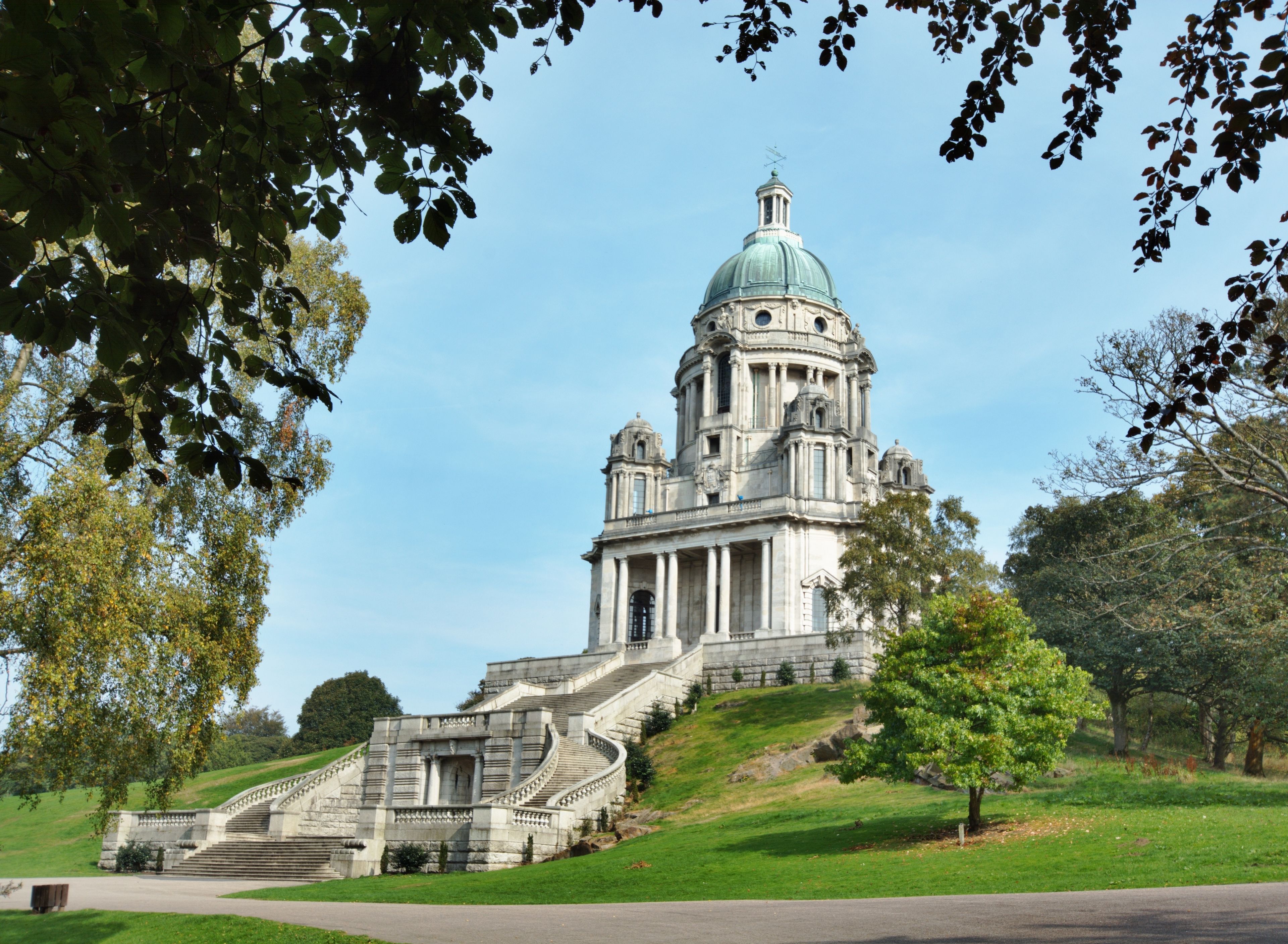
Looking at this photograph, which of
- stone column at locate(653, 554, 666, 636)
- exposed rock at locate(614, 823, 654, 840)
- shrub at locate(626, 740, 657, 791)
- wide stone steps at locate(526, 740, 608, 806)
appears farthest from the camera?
stone column at locate(653, 554, 666, 636)

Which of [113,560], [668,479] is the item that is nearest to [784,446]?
[668,479]

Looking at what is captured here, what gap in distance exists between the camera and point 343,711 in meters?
74.0

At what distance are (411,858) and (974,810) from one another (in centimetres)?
1480

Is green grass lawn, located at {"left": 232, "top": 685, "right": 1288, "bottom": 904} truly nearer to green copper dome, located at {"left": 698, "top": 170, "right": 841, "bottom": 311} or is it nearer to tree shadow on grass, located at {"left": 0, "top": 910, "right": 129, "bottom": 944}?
tree shadow on grass, located at {"left": 0, "top": 910, "right": 129, "bottom": 944}

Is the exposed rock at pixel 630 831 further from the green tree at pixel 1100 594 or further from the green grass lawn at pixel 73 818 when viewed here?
the green tree at pixel 1100 594

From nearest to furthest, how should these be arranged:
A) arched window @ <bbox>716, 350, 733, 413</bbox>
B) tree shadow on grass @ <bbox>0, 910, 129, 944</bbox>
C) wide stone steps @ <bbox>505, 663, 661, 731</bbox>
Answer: tree shadow on grass @ <bbox>0, 910, 129, 944</bbox> → wide stone steps @ <bbox>505, 663, 661, 731</bbox> → arched window @ <bbox>716, 350, 733, 413</bbox>

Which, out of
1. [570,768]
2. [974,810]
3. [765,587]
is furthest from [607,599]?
[974,810]

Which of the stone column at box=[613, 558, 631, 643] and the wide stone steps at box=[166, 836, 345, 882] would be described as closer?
the wide stone steps at box=[166, 836, 345, 882]

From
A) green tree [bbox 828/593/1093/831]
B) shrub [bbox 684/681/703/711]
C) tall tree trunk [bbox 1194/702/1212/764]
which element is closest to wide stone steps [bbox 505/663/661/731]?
shrub [bbox 684/681/703/711]

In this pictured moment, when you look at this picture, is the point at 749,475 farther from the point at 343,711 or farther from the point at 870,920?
the point at 870,920

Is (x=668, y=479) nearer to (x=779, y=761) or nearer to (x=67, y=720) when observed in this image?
(x=779, y=761)

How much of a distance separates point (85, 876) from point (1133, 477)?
3209cm

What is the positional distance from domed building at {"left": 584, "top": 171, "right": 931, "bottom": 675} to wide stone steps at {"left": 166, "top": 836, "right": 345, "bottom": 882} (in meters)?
22.4

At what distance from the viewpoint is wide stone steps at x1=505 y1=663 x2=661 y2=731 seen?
136 ft
